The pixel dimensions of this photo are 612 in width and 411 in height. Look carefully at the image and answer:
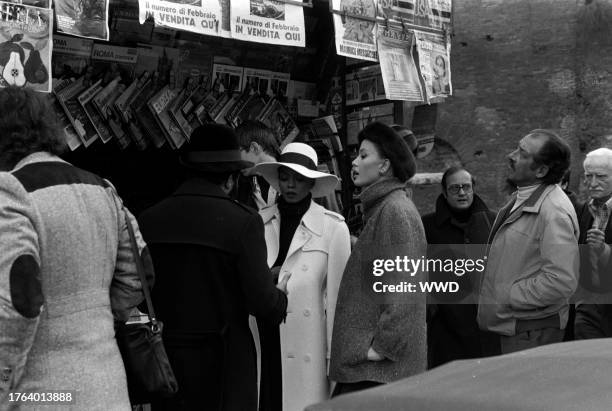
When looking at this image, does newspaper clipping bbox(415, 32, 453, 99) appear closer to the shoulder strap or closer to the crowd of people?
the crowd of people

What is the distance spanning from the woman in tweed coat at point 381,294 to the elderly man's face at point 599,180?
186 centimetres

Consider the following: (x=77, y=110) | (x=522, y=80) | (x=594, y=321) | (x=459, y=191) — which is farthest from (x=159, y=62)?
(x=522, y=80)

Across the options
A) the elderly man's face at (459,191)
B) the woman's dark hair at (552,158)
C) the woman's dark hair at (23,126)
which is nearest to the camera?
the woman's dark hair at (23,126)

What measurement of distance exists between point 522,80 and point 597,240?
12968 mm

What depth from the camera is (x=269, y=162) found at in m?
4.17

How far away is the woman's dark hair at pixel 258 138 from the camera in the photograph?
176 inches

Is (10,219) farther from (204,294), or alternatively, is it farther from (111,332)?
(204,294)

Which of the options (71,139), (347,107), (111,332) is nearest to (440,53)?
(347,107)

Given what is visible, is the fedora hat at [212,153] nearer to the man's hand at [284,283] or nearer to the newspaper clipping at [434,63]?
the man's hand at [284,283]

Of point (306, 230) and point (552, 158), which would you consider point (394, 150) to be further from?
point (552, 158)

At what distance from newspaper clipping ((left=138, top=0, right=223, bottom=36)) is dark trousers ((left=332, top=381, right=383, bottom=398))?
1.83 metres

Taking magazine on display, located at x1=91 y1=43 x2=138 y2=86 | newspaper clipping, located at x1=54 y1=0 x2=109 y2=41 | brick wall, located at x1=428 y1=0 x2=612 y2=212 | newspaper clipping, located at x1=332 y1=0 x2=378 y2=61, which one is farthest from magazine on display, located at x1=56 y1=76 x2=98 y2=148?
brick wall, located at x1=428 y1=0 x2=612 y2=212

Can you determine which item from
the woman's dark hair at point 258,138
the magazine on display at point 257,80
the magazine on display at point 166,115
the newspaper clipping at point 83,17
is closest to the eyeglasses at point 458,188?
the magazine on display at point 257,80

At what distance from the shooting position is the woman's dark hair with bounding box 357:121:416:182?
3.72 meters
